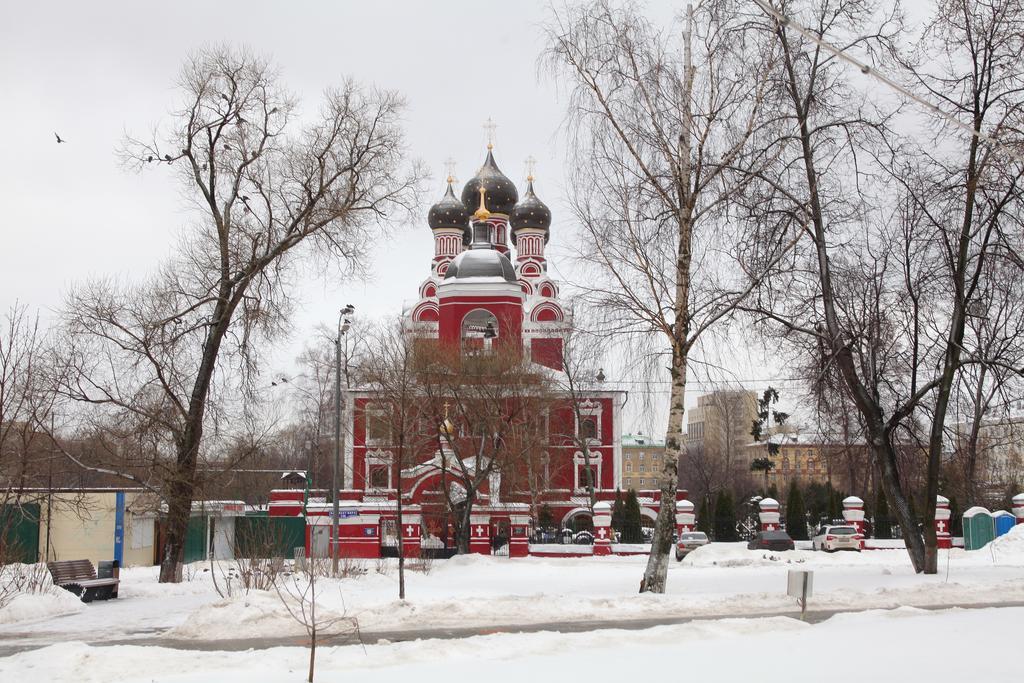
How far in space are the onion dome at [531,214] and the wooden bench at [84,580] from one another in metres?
39.8

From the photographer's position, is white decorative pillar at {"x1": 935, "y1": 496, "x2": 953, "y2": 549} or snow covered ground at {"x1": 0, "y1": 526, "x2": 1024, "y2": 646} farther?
white decorative pillar at {"x1": 935, "y1": 496, "x2": 953, "y2": 549}

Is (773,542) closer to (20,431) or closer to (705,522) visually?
(705,522)

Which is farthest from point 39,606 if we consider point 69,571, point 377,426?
point 377,426

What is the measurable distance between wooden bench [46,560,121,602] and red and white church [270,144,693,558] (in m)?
5.27

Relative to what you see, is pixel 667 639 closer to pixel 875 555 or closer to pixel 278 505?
pixel 875 555

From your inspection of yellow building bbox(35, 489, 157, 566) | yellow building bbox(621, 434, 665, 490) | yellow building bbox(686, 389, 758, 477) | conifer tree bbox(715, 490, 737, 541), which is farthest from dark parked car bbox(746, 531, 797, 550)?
yellow building bbox(621, 434, 665, 490)

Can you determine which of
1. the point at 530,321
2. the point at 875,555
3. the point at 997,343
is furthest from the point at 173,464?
the point at 530,321

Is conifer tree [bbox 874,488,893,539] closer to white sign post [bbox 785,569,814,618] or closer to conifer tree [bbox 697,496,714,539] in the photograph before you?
conifer tree [bbox 697,496,714,539]

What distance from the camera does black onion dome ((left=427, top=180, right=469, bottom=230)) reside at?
56750 mm

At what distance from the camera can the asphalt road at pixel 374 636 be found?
11836 millimetres

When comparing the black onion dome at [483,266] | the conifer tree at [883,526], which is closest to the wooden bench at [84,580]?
the conifer tree at [883,526]

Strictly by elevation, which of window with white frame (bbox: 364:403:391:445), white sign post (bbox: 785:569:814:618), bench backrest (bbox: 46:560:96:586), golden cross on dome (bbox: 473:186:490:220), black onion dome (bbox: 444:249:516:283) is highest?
golden cross on dome (bbox: 473:186:490:220)

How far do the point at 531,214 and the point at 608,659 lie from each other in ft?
154

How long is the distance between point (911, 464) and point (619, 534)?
8.97 meters
